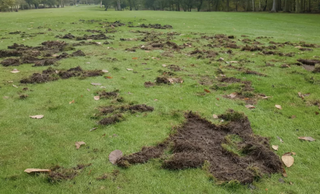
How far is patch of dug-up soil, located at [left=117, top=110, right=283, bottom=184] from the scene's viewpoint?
108 inches

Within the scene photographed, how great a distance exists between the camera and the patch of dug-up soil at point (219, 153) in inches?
108

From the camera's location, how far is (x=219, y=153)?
10.1ft

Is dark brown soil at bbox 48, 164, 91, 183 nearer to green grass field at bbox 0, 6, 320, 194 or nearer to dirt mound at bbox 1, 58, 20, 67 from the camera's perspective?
green grass field at bbox 0, 6, 320, 194

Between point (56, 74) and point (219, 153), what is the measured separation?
4678 mm

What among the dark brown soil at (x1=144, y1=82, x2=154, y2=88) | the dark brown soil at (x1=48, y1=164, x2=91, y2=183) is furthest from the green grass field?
the dark brown soil at (x1=144, y1=82, x2=154, y2=88)

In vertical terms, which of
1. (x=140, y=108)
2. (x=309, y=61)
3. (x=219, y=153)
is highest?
(x=309, y=61)

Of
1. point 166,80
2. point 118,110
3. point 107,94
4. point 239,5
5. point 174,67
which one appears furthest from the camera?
point 239,5

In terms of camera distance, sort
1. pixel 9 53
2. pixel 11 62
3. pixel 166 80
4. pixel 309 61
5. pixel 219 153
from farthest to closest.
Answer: pixel 9 53 → pixel 309 61 → pixel 11 62 → pixel 166 80 → pixel 219 153

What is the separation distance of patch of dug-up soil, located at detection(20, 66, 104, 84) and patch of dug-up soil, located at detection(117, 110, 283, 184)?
3.44 metres

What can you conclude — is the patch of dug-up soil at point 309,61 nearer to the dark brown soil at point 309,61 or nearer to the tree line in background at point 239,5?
the dark brown soil at point 309,61


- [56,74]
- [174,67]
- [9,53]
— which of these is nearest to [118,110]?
[56,74]

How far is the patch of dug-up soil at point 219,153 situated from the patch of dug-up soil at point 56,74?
3437 millimetres

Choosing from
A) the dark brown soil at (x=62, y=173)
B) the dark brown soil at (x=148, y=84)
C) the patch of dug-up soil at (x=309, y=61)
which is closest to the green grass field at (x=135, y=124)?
the dark brown soil at (x=62, y=173)

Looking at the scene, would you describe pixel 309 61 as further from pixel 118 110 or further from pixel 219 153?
pixel 118 110
